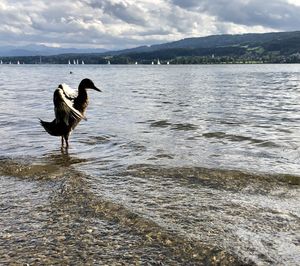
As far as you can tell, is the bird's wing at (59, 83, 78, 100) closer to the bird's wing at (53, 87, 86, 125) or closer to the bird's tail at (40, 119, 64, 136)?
the bird's wing at (53, 87, 86, 125)

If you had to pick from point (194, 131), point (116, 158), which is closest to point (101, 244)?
point (116, 158)

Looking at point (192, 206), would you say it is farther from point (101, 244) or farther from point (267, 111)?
point (267, 111)

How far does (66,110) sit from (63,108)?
0.13 meters

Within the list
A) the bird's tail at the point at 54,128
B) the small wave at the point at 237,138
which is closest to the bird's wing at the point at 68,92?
the bird's tail at the point at 54,128

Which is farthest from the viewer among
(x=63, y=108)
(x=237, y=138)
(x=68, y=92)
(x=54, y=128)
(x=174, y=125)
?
(x=174, y=125)

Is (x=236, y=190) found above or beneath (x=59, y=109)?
beneath

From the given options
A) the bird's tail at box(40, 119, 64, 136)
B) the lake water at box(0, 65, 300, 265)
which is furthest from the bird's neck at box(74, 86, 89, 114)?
the lake water at box(0, 65, 300, 265)

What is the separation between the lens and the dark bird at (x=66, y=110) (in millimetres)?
13398

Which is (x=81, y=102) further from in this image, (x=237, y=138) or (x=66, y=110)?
(x=237, y=138)

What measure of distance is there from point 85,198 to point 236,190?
300 cm

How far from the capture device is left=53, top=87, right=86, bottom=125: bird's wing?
43.3 ft

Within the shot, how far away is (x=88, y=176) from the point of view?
1034cm

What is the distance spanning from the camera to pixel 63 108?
13.5m

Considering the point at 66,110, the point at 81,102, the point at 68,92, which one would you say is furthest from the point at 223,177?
the point at 68,92
